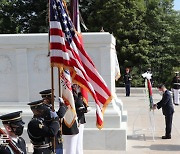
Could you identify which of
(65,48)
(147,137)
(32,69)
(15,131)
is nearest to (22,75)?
(32,69)

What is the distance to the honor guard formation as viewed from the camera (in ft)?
13.5

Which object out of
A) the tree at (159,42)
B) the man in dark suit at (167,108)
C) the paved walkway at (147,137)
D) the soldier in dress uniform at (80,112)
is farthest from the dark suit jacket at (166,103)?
the tree at (159,42)

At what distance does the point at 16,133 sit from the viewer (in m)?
4.21

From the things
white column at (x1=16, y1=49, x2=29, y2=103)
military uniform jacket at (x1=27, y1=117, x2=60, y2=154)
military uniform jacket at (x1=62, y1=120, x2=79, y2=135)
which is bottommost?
military uniform jacket at (x1=62, y1=120, x2=79, y2=135)

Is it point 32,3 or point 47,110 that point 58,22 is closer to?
point 47,110

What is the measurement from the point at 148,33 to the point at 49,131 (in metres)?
26.2

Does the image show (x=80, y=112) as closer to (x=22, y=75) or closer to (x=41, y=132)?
(x=41, y=132)

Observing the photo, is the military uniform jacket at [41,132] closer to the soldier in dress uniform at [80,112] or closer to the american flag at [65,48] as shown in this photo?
the american flag at [65,48]

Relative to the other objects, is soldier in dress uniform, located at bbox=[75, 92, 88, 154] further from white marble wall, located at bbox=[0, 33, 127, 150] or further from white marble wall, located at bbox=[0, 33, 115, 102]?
white marble wall, located at bbox=[0, 33, 115, 102]

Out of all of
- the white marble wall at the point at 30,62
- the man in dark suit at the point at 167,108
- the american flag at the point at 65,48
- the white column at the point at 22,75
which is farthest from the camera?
the man in dark suit at the point at 167,108

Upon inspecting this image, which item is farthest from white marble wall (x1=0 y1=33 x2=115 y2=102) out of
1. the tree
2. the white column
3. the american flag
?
the tree

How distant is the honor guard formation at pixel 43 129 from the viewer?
4129 mm

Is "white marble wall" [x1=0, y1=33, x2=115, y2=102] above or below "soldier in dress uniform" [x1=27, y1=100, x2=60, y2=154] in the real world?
above

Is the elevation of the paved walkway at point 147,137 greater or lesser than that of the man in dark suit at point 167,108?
lesser
